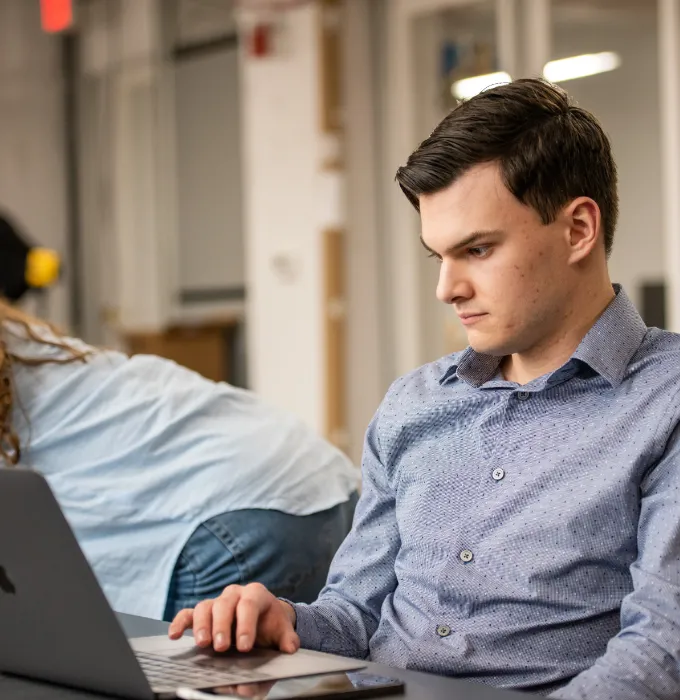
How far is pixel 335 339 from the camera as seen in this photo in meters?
5.01

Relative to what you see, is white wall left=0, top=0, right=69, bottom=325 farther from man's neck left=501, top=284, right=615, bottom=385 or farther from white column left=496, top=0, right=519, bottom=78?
man's neck left=501, top=284, right=615, bottom=385

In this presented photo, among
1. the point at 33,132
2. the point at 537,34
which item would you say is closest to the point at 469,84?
the point at 537,34

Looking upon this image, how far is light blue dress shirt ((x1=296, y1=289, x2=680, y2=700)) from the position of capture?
102 cm

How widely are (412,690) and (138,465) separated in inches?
43.8

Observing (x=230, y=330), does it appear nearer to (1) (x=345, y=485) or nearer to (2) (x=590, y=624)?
(1) (x=345, y=485)

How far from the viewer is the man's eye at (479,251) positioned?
1147mm

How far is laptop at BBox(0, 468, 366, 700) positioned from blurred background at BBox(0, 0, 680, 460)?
2.66 meters

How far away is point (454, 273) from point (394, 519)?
1.03ft

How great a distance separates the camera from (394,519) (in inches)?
51.1

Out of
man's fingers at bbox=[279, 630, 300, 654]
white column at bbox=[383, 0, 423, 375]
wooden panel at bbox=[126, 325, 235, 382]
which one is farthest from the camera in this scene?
wooden panel at bbox=[126, 325, 235, 382]

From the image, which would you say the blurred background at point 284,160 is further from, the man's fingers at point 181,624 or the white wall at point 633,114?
the man's fingers at point 181,624

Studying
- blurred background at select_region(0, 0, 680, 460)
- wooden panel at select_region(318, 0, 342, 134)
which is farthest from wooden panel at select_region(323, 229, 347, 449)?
wooden panel at select_region(318, 0, 342, 134)

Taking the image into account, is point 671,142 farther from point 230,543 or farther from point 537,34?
point 230,543

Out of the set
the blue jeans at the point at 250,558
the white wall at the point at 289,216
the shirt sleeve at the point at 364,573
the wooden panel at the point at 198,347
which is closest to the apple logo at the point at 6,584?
the shirt sleeve at the point at 364,573
